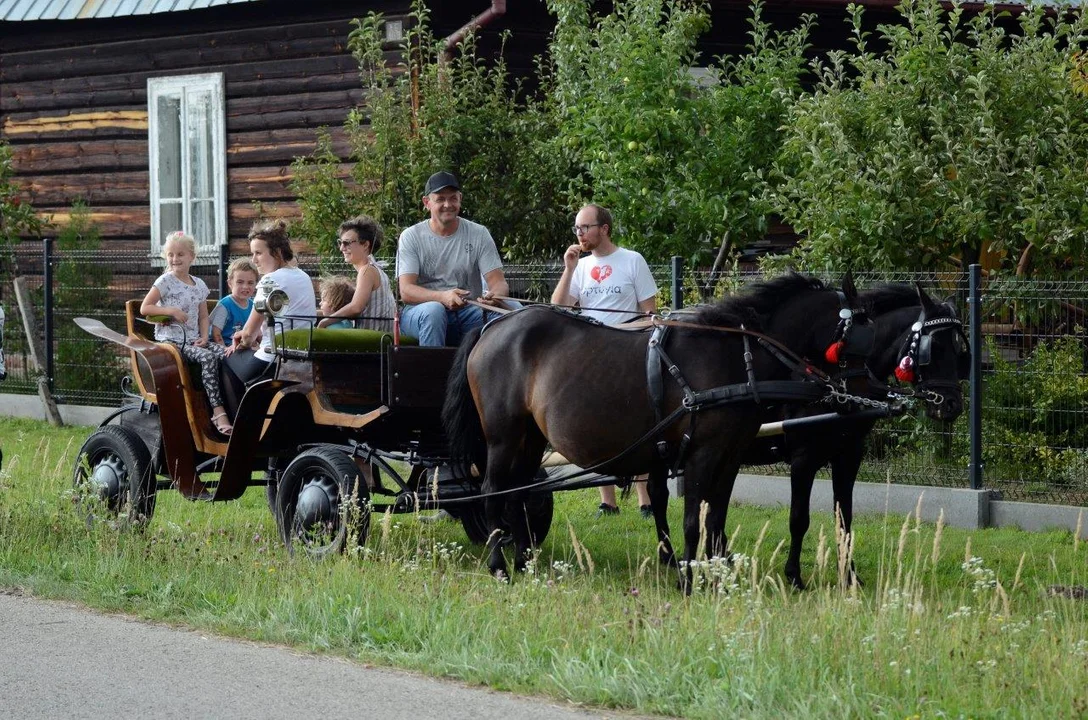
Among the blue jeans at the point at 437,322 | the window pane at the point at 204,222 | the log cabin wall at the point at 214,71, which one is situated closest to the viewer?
the blue jeans at the point at 437,322

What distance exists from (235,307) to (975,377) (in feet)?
15.6

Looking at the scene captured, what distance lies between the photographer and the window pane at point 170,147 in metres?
17.6

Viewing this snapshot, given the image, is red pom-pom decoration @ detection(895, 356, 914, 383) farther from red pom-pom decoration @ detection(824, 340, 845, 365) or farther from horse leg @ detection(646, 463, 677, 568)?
horse leg @ detection(646, 463, 677, 568)

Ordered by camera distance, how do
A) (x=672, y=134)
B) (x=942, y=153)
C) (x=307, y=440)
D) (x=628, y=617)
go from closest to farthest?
(x=628, y=617) < (x=307, y=440) < (x=942, y=153) < (x=672, y=134)

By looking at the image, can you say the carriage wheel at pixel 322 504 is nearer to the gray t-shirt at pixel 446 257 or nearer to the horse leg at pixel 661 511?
the gray t-shirt at pixel 446 257

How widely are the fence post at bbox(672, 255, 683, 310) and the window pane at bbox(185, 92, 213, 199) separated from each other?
26.1 feet

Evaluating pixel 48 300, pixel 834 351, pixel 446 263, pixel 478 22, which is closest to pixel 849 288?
pixel 834 351

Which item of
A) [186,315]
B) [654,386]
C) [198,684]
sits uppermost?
[186,315]

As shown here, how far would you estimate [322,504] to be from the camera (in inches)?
307

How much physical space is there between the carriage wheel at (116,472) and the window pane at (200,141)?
28.8 ft

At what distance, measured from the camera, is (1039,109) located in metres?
11.0

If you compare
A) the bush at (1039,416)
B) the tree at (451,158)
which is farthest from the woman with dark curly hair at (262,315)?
the tree at (451,158)

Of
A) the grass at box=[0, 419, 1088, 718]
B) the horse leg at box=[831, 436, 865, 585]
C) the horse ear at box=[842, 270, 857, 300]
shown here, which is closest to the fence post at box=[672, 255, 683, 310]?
the grass at box=[0, 419, 1088, 718]

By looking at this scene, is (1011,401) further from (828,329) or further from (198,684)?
(198,684)
